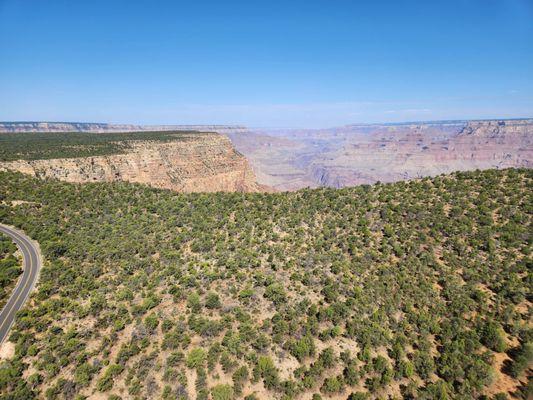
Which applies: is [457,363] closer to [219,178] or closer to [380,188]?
[380,188]

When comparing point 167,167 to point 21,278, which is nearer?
point 21,278

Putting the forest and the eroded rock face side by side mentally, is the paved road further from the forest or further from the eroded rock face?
the eroded rock face

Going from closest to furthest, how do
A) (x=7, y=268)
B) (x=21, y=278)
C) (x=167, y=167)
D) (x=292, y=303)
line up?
1. (x=292, y=303)
2. (x=21, y=278)
3. (x=7, y=268)
4. (x=167, y=167)

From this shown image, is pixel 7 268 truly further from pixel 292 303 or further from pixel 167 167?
pixel 167 167

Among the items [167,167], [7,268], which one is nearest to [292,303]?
[7,268]

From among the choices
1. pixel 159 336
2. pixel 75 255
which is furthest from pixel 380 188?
pixel 75 255

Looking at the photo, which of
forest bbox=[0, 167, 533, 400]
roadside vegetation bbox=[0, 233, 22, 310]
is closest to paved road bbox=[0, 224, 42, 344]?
roadside vegetation bbox=[0, 233, 22, 310]

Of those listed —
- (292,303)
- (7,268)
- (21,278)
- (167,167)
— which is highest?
(167,167)

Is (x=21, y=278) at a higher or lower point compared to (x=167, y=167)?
lower
